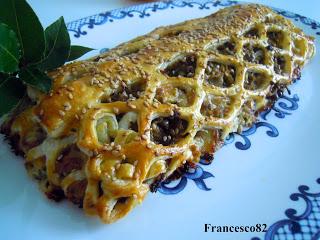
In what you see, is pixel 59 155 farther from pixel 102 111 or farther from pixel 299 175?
pixel 299 175

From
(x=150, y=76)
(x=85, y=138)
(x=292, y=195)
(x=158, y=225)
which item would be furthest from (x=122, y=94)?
(x=292, y=195)

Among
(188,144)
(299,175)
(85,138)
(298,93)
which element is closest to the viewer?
(85,138)

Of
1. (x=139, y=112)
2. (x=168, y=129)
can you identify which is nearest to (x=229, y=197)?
(x=168, y=129)

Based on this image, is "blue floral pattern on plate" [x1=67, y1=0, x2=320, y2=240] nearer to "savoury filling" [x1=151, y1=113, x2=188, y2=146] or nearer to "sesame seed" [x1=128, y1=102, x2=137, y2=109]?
"savoury filling" [x1=151, y1=113, x2=188, y2=146]

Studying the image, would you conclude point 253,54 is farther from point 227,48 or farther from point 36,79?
point 36,79

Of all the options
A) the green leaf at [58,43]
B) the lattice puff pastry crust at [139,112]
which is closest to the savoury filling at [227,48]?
the lattice puff pastry crust at [139,112]

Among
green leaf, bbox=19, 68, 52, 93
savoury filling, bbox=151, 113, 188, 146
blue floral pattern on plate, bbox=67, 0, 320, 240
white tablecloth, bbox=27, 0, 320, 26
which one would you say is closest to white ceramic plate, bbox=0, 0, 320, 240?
blue floral pattern on plate, bbox=67, 0, 320, 240
